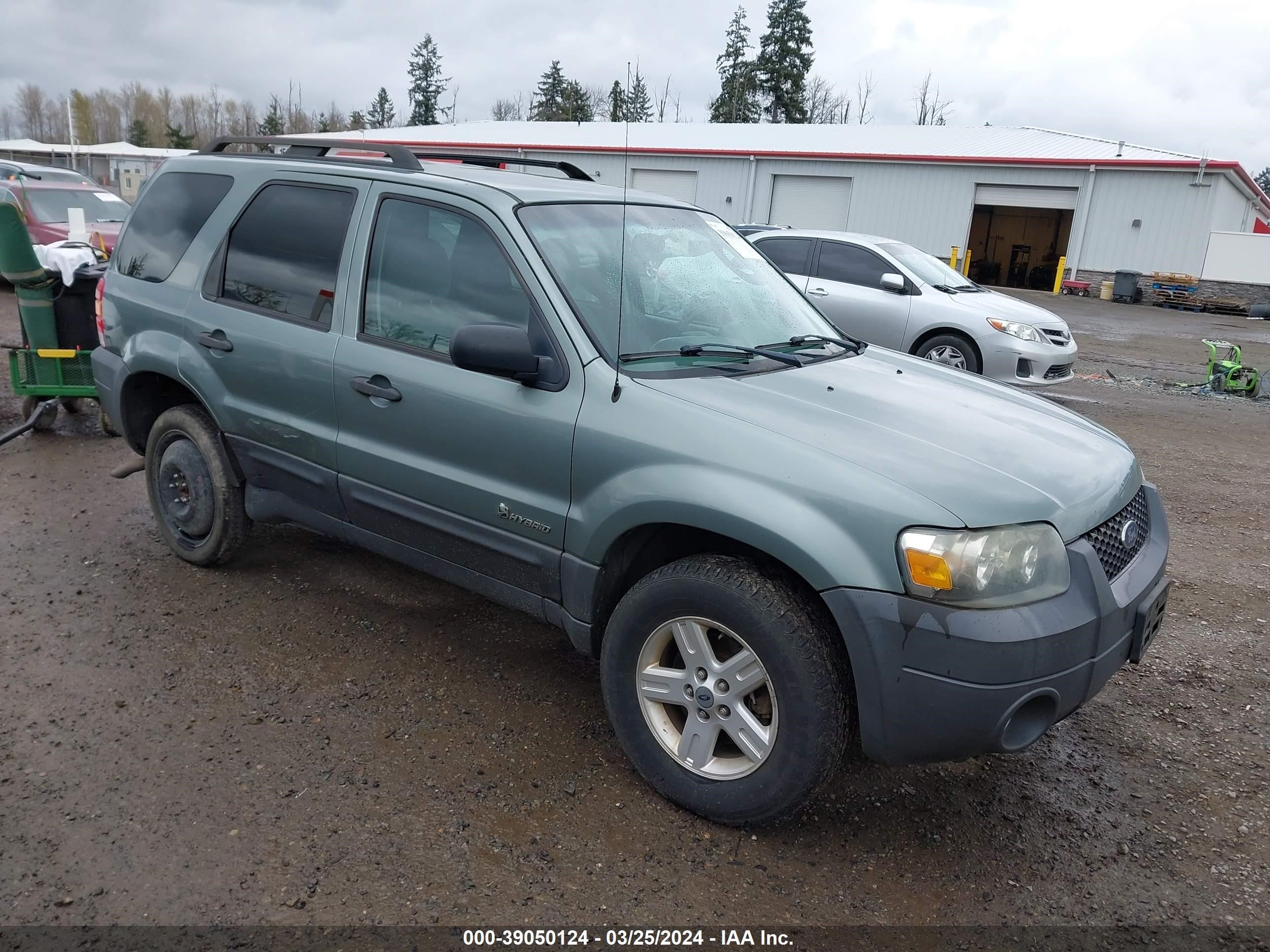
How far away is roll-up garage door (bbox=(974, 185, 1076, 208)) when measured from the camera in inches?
1081

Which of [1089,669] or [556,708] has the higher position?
[1089,669]

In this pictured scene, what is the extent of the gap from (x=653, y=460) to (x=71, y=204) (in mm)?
15570

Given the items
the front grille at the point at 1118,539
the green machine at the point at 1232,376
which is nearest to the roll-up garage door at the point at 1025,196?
the green machine at the point at 1232,376

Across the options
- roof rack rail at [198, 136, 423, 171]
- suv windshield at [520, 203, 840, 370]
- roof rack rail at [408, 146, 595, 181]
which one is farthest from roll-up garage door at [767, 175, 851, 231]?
suv windshield at [520, 203, 840, 370]

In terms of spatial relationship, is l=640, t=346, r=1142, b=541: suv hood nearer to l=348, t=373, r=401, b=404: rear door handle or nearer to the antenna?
the antenna

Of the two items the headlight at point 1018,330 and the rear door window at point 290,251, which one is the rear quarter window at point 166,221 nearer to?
the rear door window at point 290,251

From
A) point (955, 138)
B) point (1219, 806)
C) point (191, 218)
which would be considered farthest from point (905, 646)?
point (955, 138)

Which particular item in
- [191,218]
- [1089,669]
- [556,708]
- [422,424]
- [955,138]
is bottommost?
[556,708]

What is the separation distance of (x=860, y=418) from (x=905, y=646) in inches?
31.3

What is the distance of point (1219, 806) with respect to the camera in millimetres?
3180

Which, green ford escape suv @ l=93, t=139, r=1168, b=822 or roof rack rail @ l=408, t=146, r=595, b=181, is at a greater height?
roof rack rail @ l=408, t=146, r=595, b=181

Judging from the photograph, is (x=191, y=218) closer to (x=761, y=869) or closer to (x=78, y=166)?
(x=761, y=869)

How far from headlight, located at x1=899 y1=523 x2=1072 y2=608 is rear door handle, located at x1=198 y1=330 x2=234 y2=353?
303 centimetres

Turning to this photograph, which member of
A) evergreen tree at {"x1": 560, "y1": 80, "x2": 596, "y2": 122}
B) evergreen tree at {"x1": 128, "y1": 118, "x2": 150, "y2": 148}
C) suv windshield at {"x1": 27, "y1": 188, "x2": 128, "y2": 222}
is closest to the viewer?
suv windshield at {"x1": 27, "y1": 188, "x2": 128, "y2": 222}
